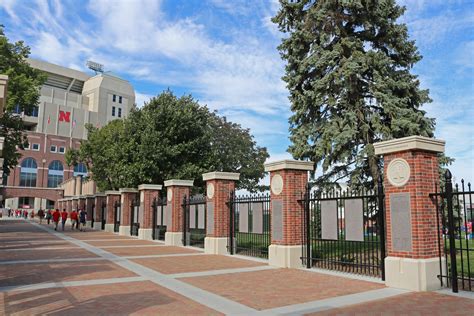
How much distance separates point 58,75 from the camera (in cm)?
9250

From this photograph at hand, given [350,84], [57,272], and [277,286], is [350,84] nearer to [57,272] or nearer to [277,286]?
[277,286]

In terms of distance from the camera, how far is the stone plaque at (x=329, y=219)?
10.1m

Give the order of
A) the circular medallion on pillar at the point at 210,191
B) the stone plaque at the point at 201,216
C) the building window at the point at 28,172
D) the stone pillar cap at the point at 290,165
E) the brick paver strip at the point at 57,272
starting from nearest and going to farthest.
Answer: the brick paver strip at the point at 57,272 → the stone pillar cap at the point at 290,165 → the circular medallion on pillar at the point at 210,191 → the stone plaque at the point at 201,216 → the building window at the point at 28,172

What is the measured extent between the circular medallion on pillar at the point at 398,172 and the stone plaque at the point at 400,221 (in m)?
0.25

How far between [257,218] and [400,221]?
541 centimetres

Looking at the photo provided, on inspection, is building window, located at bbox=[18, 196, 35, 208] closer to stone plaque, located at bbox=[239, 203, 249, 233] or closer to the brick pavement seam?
stone plaque, located at bbox=[239, 203, 249, 233]

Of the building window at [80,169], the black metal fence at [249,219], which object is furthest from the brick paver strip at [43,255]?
the building window at [80,169]

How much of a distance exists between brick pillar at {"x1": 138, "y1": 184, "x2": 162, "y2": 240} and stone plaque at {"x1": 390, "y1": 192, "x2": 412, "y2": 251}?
1586 centimetres

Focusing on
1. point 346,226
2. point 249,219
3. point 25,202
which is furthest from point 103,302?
point 25,202

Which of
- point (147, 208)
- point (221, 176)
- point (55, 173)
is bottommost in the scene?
point (147, 208)

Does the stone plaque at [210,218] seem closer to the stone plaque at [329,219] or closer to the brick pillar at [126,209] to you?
the stone plaque at [329,219]

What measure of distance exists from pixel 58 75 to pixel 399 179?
9731cm

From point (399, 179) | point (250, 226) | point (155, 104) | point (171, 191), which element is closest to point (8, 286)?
point (250, 226)

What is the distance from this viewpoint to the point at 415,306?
648 centimetres
